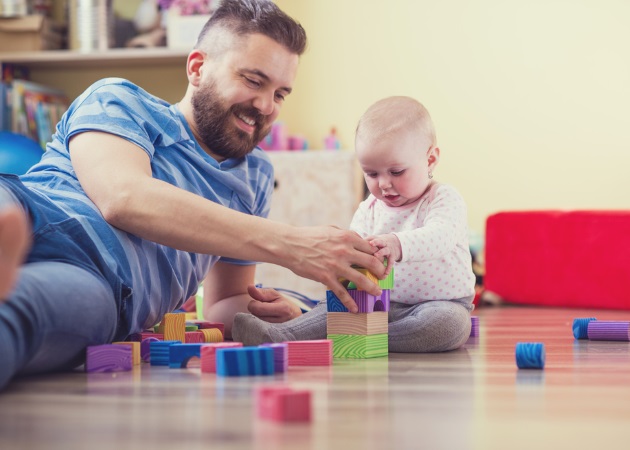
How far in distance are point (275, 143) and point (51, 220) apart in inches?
92.5

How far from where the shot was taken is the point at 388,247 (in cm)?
155

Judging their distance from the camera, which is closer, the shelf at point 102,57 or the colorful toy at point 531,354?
the colorful toy at point 531,354

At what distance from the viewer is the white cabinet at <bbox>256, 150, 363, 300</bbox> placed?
3.42m

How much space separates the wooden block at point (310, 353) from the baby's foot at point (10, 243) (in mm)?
588

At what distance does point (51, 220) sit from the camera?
1379 mm

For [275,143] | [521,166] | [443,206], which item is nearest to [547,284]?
[521,166]

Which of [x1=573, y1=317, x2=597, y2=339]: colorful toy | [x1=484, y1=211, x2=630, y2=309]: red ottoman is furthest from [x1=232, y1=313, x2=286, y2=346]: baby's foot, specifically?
[x1=484, y1=211, x2=630, y2=309]: red ottoman

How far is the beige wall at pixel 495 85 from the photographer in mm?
3680

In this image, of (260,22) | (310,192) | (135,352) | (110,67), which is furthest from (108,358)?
(110,67)

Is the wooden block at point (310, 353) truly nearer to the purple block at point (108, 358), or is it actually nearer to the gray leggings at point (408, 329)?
the gray leggings at point (408, 329)

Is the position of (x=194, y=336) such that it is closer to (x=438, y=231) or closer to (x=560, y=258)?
(x=438, y=231)

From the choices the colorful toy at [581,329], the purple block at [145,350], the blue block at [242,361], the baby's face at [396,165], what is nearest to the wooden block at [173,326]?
the purple block at [145,350]

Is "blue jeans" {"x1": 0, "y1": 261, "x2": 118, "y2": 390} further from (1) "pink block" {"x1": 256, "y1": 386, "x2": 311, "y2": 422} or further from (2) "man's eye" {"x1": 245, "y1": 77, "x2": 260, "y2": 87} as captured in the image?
(2) "man's eye" {"x1": 245, "y1": 77, "x2": 260, "y2": 87}

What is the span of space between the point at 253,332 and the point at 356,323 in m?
0.20
